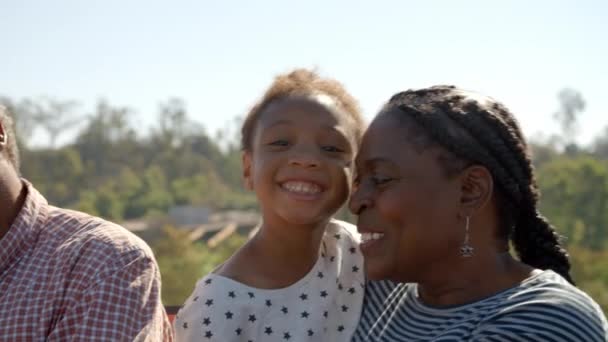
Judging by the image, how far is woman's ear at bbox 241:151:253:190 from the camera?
2.56 m

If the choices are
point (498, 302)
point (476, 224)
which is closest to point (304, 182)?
point (476, 224)

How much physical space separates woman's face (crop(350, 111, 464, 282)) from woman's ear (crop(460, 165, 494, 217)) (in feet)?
0.06

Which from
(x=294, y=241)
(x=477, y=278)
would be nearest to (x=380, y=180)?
(x=477, y=278)

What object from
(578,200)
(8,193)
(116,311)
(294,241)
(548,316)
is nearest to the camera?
(548,316)

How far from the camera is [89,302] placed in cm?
206

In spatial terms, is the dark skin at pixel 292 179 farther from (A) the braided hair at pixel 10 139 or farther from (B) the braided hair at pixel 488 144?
(A) the braided hair at pixel 10 139

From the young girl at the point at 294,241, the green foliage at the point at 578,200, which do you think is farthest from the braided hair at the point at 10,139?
the green foliage at the point at 578,200

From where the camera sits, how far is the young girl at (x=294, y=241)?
225 centimetres

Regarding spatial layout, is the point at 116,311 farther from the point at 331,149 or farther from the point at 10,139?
the point at 331,149

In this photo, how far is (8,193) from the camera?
232cm

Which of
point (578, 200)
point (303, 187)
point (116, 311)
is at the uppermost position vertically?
point (303, 187)

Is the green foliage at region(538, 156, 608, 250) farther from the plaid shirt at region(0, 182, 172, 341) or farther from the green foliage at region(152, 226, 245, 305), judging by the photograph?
the plaid shirt at region(0, 182, 172, 341)

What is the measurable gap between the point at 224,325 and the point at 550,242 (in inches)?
34.5

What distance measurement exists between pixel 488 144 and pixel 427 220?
23 centimetres
